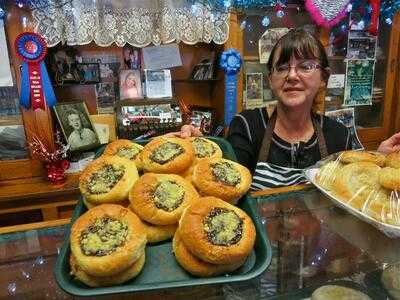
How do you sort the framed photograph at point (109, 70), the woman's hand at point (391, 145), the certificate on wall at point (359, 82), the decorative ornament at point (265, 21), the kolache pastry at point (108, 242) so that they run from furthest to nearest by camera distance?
the certificate on wall at point (359, 82) < the framed photograph at point (109, 70) < the decorative ornament at point (265, 21) < the woman's hand at point (391, 145) < the kolache pastry at point (108, 242)

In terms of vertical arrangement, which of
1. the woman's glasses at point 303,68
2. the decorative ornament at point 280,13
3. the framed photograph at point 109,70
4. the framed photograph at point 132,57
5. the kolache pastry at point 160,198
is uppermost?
the decorative ornament at point 280,13

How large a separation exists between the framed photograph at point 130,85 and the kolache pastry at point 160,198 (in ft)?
5.92

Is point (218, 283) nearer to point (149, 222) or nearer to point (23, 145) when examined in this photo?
point (149, 222)

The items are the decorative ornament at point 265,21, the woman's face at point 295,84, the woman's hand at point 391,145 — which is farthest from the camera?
the decorative ornament at point 265,21

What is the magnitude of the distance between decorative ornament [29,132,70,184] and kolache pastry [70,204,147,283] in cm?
162

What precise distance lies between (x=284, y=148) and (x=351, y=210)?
1.97 feet

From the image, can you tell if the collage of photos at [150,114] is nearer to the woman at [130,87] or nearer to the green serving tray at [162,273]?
the woman at [130,87]

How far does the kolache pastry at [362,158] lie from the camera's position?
827 millimetres

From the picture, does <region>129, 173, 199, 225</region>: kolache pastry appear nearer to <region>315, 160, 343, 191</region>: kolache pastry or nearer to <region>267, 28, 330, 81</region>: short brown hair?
<region>315, 160, 343, 191</region>: kolache pastry

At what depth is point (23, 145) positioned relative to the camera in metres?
2.09

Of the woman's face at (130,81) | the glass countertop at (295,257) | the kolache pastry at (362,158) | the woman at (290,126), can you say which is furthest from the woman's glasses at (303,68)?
the woman's face at (130,81)

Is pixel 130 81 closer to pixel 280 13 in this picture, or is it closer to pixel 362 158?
pixel 280 13

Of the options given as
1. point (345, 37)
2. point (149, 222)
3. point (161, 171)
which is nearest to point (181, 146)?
point (161, 171)

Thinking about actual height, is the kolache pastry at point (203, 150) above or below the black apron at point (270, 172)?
above
